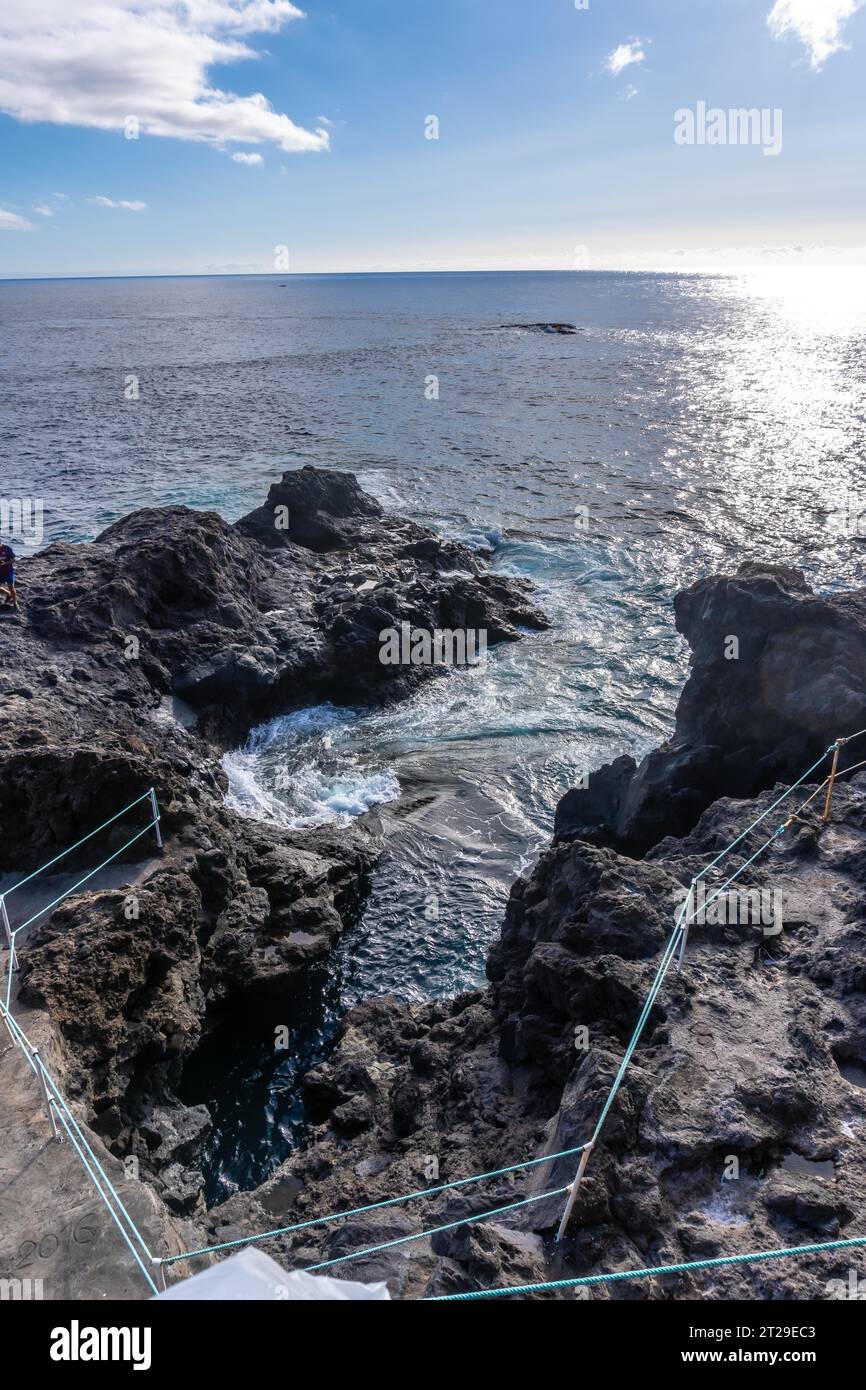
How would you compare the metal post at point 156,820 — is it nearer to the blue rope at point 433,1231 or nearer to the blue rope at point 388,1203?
the blue rope at point 388,1203

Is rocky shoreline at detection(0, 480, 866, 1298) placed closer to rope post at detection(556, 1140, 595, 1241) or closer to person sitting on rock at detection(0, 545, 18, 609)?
rope post at detection(556, 1140, 595, 1241)

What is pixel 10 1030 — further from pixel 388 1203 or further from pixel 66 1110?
pixel 388 1203

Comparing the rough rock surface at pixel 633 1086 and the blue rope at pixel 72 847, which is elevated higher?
the blue rope at pixel 72 847

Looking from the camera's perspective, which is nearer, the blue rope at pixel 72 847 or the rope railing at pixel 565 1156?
the rope railing at pixel 565 1156

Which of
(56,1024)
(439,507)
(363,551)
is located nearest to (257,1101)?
(56,1024)

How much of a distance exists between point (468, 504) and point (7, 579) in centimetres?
2310

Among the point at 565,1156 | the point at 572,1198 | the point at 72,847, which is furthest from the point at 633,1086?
the point at 72,847

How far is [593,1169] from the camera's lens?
576cm

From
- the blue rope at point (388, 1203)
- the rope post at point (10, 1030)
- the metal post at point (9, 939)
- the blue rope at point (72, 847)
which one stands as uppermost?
the blue rope at point (72, 847)

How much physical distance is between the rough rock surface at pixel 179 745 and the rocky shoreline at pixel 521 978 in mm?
50

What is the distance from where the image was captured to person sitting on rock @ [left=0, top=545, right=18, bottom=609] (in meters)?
16.1

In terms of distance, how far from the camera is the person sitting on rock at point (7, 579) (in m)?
16.1

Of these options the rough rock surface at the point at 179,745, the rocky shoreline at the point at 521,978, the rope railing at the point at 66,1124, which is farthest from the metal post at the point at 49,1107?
the rough rock surface at the point at 179,745
